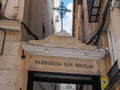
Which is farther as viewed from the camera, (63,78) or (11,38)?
(63,78)

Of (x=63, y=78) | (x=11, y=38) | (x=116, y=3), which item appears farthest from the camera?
(x=63, y=78)

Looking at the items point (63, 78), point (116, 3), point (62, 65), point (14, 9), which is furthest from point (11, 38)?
point (116, 3)

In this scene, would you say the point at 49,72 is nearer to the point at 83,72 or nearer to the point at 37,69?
the point at 37,69

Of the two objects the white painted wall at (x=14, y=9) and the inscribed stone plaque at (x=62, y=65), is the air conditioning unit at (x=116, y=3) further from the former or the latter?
the white painted wall at (x=14, y=9)

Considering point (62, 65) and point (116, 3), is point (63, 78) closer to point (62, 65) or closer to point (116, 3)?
point (62, 65)

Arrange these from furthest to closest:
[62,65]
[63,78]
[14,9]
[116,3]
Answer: [14,9] → [63,78] → [62,65] → [116,3]

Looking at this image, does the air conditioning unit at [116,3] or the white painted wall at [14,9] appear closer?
the air conditioning unit at [116,3]

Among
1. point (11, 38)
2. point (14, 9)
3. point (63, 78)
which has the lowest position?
point (63, 78)

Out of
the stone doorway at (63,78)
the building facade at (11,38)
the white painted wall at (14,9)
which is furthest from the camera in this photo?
the white painted wall at (14,9)

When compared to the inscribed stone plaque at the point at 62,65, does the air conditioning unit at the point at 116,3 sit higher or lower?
higher

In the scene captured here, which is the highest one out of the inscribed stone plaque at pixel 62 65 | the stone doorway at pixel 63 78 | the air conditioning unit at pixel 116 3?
the air conditioning unit at pixel 116 3

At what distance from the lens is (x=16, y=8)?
10344 millimetres

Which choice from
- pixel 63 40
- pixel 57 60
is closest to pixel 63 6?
pixel 63 40

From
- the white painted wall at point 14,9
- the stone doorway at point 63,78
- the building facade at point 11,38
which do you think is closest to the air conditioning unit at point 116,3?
the stone doorway at point 63,78
